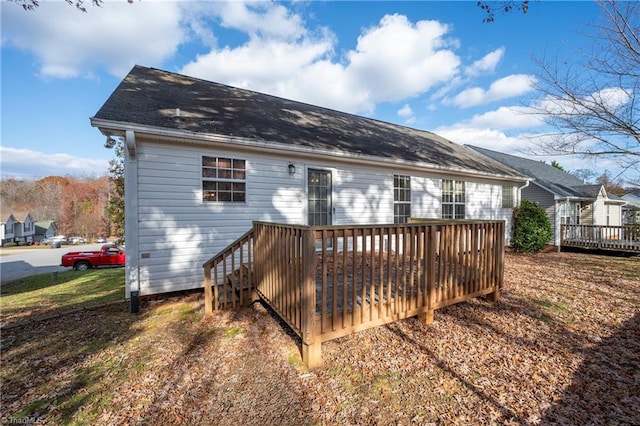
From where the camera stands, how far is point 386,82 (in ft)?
44.8

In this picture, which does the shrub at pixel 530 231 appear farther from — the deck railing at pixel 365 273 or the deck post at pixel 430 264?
the deck post at pixel 430 264

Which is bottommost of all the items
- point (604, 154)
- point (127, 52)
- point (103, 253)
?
point (103, 253)

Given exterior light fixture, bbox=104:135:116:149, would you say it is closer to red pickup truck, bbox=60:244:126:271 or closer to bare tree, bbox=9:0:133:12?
bare tree, bbox=9:0:133:12

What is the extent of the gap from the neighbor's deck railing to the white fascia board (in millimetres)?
7846

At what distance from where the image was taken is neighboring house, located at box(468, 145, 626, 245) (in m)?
14.5

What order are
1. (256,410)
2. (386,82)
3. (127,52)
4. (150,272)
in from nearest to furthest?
(256,410) < (150,272) < (127,52) < (386,82)

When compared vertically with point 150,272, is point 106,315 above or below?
below

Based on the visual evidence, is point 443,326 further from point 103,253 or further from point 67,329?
point 103,253

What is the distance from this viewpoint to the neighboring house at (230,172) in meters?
5.23

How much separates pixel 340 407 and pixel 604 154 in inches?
396

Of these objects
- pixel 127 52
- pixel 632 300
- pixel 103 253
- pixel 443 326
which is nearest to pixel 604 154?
pixel 632 300

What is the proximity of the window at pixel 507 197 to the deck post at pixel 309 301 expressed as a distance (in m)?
12.2

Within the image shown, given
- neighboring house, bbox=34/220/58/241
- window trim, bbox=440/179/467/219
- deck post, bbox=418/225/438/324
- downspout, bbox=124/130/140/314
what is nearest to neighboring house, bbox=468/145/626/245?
window trim, bbox=440/179/467/219

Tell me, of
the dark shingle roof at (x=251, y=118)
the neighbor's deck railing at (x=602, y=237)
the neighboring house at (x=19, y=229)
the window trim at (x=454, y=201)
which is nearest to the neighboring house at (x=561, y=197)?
the neighbor's deck railing at (x=602, y=237)
